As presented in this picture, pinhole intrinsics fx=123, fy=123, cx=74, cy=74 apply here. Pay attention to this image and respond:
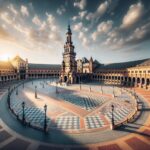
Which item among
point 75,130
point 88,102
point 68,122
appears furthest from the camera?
point 88,102

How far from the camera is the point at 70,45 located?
83375 millimetres

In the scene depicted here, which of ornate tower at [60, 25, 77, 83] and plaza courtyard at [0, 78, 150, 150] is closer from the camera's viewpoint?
plaza courtyard at [0, 78, 150, 150]

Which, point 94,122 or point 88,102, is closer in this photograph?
point 94,122

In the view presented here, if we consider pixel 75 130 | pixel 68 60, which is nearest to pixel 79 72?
pixel 68 60

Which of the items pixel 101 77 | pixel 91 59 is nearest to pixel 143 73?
pixel 101 77

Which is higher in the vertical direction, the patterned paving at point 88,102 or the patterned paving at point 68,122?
the patterned paving at point 88,102

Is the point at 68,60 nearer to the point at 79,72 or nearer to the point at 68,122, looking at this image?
the point at 79,72

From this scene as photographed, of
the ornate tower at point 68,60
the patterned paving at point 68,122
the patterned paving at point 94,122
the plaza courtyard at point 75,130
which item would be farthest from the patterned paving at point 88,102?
the ornate tower at point 68,60

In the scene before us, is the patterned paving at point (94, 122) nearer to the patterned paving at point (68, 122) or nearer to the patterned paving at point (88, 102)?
the patterned paving at point (68, 122)

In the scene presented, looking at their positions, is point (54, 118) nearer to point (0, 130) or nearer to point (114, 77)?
point (0, 130)

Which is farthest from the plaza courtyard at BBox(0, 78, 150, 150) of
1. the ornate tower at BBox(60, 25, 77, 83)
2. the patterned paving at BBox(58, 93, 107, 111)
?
the ornate tower at BBox(60, 25, 77, 83)

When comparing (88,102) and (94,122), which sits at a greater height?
(88,102)

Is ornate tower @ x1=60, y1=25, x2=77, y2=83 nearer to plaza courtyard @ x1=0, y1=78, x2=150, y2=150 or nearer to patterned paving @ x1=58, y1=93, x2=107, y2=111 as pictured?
patterned paving @ x1=58, y1=93, x2=107, y2=111

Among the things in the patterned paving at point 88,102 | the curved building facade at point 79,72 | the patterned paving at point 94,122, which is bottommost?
the patterned paving at point 94,122
